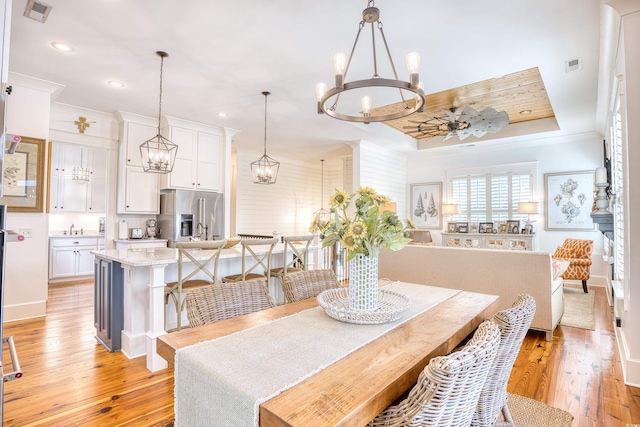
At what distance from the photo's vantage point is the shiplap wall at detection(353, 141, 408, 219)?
6.53 m

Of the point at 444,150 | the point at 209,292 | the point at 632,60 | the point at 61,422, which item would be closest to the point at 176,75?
the point at 209,292

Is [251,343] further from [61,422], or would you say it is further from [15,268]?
[15,268]

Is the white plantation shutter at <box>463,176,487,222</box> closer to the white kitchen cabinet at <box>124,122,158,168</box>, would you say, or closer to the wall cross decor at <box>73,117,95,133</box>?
the white kitchen cabinet at <box>124,122,158,168</box>

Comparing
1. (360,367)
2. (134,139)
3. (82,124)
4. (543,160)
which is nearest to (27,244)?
(82,124)

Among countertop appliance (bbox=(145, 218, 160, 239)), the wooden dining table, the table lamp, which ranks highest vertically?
the table lamp

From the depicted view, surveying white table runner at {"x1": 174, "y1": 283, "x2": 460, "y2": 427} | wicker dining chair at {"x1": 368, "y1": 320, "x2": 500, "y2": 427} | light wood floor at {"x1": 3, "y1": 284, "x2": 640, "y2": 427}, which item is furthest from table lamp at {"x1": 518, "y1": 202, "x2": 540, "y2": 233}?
wicker dining chair at {"x1": 368, "y1": 320, "x2": 500, "y2": 427}

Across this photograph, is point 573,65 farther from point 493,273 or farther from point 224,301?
point 224,301

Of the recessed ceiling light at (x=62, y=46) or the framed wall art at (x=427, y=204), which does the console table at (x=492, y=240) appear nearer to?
the framed wall art at (x=427, y=204)

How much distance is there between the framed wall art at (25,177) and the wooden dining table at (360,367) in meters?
3.86

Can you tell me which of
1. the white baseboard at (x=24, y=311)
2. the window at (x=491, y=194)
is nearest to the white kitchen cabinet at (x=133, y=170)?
the white baseboard at (x=24, y=311)

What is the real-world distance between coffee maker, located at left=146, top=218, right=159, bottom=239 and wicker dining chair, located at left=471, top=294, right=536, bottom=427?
207 inches

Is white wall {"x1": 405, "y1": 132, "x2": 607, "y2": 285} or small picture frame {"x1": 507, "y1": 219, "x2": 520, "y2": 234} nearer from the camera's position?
white wall {"x1": 405, "y1": 132, "x2": 607, "y2": 285}

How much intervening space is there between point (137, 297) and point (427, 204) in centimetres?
646

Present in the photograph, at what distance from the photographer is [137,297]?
9.56 feet
